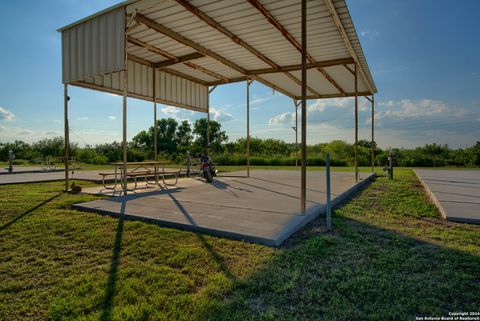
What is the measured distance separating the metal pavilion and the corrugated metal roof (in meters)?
0.02

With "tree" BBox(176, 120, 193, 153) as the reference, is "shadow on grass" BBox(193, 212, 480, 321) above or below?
below

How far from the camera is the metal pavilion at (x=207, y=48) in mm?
5145

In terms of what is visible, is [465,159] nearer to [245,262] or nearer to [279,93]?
[279,93]

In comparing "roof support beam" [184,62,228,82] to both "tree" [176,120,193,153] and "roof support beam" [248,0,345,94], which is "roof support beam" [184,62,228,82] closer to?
"roof support beam" [248,0,345,94]

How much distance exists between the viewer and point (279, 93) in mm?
12125

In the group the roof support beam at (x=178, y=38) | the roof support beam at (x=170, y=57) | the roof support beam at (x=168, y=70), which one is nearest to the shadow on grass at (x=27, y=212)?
the roof support beam at (x=178, y=38)

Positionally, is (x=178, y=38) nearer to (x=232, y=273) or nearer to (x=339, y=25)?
(x=339, y=25)

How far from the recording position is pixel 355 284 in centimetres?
199

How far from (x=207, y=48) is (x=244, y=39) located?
3.81ft

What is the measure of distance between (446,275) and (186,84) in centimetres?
972

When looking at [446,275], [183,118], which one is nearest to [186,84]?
[446,275]

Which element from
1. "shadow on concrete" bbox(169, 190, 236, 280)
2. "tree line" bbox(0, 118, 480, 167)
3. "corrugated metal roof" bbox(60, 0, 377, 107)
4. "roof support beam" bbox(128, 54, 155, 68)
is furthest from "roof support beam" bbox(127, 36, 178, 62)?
"tree line" bbox(0, 118, 480, 167)

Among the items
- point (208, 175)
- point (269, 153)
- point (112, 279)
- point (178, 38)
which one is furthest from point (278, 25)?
point (269, 153)

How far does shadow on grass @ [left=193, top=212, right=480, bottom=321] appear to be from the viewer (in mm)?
1675
